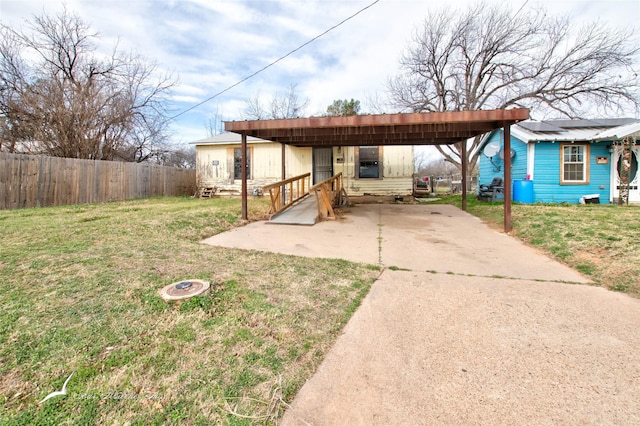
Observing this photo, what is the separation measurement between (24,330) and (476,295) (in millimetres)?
3822

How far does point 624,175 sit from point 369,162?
8617mm

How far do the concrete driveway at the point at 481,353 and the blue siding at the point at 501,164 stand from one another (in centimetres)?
853

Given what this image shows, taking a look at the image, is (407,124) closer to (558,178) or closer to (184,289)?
(184,289)

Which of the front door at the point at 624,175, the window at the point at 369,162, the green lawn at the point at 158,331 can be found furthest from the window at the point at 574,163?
the green lawn at the point at 158,331

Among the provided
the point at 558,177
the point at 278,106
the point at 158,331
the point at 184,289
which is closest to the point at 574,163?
the point at 558,177

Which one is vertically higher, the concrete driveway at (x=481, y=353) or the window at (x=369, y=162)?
the window at (x=369, y=162)

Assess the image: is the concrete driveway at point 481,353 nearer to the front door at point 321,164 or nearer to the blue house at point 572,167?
the blue house at point 572,167

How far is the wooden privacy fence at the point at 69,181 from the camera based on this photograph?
27.6 feet

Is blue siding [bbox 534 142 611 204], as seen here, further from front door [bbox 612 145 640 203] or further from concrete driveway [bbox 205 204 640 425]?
concrete driveway [bbox 205 204 640 425]

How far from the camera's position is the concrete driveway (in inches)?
61.9

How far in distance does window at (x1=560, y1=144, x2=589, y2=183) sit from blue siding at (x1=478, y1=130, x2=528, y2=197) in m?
1.13

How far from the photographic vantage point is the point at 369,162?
13039 millimetres

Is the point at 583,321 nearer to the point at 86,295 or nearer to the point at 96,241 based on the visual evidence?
the point at 86,295

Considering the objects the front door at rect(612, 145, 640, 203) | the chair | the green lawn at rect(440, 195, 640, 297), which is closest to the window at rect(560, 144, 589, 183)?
the front door at rect(612, 145, 640, 203)
